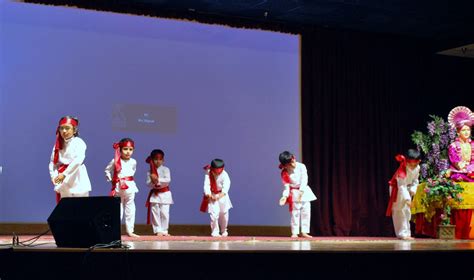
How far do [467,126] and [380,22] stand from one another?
2.04 metres

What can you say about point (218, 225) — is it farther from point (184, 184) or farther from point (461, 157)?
point (461, 157)

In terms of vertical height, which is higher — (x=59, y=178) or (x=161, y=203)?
(x=59, y=178)

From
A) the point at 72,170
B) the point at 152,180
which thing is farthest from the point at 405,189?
the point at 72,170

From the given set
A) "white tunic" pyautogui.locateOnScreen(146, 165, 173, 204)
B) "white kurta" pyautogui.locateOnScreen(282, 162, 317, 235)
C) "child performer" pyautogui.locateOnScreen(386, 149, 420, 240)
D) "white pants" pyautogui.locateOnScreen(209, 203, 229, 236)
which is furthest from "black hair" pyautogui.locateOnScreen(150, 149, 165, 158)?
"child performer" pyautogui.locateOnScreen(386, 149, 420, 240)

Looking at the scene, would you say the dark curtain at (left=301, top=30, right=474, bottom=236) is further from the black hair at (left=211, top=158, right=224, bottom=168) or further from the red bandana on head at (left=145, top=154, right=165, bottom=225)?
the red bandana on head at (left=145, top=154, right=165, bottom=225)

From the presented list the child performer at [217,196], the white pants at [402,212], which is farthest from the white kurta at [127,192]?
the white pants at [402,212]

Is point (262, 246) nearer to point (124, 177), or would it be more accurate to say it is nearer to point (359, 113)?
point (124, 177)

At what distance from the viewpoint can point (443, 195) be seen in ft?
25.0

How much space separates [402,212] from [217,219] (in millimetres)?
2163

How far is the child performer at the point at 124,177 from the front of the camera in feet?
24.4

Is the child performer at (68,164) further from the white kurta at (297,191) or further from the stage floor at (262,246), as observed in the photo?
the white kurta at (297,191)

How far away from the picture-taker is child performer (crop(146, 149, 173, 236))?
8.00m

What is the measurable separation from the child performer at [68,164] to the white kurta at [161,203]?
6.16ft

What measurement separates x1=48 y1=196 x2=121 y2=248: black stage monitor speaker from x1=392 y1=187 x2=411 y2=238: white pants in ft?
15.6
